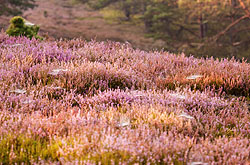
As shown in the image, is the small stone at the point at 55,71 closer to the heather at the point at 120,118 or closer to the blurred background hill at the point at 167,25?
the heather at the point at 120,118

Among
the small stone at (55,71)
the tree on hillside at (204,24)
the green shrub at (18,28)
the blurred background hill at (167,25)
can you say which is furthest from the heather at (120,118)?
the blurred background hill at (167,25)

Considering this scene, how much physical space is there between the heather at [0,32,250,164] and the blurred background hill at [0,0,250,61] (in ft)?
45.5

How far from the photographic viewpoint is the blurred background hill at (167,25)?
1962 centimetres

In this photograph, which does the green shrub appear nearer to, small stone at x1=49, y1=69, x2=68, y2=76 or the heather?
the heather

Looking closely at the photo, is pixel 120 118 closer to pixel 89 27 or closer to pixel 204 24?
pixel 89 27

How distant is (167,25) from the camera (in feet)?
90.7

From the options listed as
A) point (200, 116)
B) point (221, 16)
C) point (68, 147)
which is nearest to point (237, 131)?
point (200, 116)

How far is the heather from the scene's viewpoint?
257 cm

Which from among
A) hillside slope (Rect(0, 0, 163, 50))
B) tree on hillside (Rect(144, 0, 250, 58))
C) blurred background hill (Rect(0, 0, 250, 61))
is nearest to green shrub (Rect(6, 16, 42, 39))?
blurred background hill (Rect(0, 0, 250, 61))

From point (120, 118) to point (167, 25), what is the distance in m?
25.4

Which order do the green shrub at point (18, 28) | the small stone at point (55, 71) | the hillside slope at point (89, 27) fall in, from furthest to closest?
→ the hillside slope at point (89, 27) < the green shrub at point (18, 28) < the small stone at point (55, 71)

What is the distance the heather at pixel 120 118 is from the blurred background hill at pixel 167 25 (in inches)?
547

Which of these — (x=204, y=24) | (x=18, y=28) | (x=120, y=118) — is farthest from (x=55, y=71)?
(x=204, y=24)

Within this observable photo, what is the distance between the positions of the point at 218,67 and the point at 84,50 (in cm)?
312
